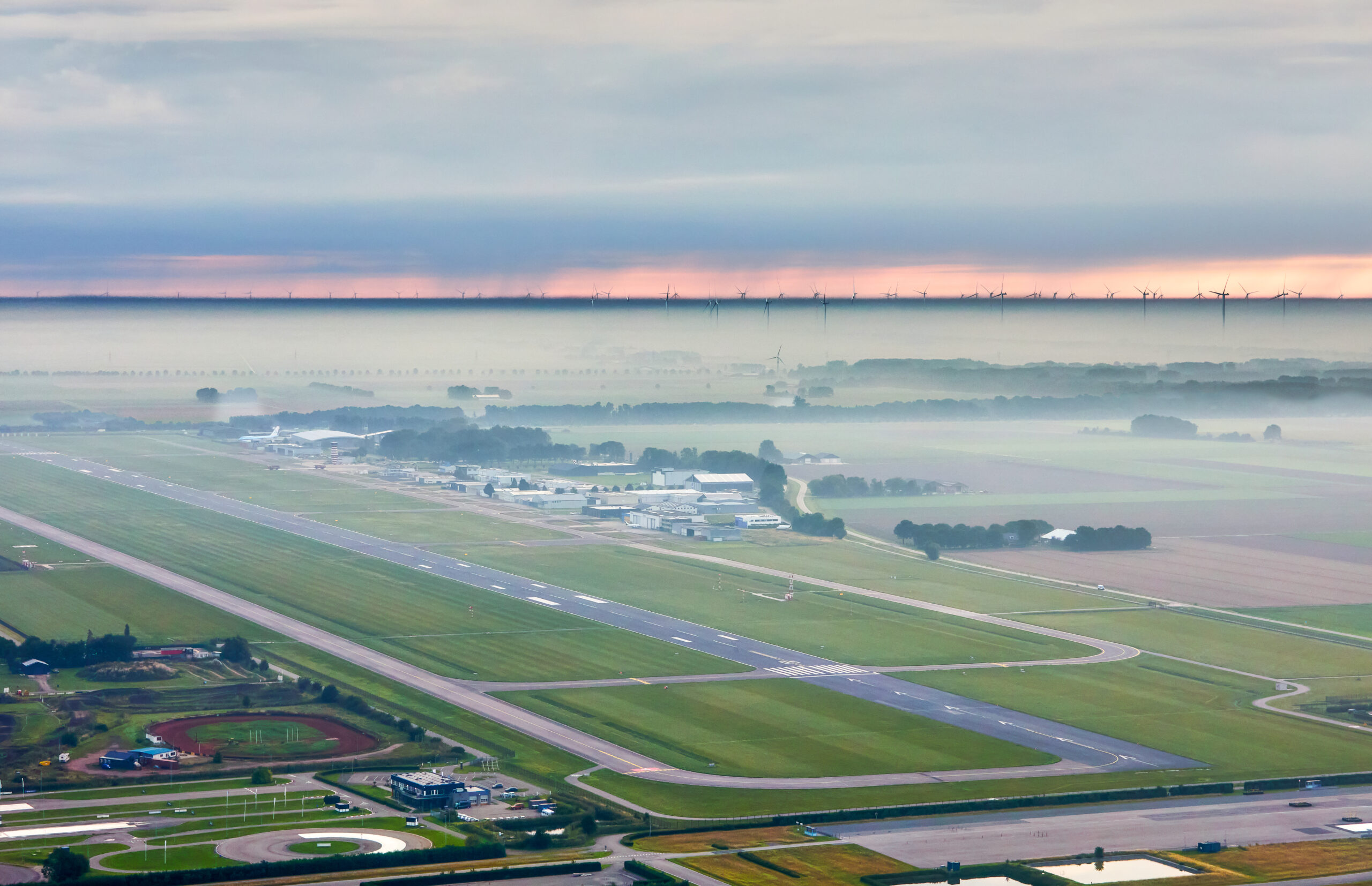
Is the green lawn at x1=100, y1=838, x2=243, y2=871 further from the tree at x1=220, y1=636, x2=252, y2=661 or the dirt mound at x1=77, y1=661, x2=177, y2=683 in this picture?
the tree at x1=220, y1=636, x2=252, y2=661

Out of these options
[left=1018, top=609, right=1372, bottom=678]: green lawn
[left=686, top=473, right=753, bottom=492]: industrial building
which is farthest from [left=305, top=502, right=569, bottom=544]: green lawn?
[left=1018, top=609, right=1372, bottom=678]: green lawn

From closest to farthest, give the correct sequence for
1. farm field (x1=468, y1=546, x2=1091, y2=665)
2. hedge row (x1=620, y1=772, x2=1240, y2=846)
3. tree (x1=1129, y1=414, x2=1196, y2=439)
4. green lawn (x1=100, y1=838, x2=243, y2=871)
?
green lawn (x1=100, y1=838, x2=243, y2=871), hedge row (x1=620, y1=772, x2=1240, y2=846), farm field (x1=468, y1=546, x2=1091, y2=665), tree (x1=1129, y1=414, x2=1196, y2=439)

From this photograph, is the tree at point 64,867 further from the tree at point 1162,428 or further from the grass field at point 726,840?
the tree at point 1162,428

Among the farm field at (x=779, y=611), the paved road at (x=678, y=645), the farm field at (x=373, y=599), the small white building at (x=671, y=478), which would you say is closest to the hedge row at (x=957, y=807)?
the paved road at (x=678, y=645)

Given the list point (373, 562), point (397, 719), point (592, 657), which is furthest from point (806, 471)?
point (397, 719)

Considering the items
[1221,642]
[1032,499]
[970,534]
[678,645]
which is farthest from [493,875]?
[1032,499]

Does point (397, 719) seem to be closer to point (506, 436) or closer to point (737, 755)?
point (737, 755)

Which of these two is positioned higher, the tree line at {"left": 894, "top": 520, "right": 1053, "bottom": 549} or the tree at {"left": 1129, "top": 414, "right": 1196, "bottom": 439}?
the tree at {"left": 1129, "top": 414, "right": 1196, "bottom": 439}
